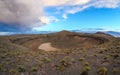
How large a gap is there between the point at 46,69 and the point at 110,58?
→ 8461 mm

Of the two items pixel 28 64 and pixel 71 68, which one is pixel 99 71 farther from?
pixel 28 64

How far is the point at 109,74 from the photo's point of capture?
58.2ft

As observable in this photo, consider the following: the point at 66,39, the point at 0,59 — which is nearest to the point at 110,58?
the point at 0,59

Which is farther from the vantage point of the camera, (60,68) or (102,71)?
(60,68)

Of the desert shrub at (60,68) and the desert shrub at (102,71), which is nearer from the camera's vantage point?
the desert shrub at (102,71)

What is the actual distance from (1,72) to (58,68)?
6.02 m

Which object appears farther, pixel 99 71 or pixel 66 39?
pixel 66 39

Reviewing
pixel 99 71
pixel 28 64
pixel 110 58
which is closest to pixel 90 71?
pixel 99 71

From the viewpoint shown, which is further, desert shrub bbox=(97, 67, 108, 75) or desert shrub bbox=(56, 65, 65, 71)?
desert shrub bbox=(56, 65, 65, 71)

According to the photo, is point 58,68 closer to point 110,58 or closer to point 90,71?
point 90,71

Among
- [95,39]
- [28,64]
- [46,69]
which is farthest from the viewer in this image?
[95,39]

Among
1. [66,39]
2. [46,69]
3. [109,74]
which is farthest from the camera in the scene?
[66,39]

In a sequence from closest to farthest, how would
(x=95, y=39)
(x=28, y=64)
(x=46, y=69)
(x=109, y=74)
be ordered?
1. (x=109, y=74)
2. (x=46, y=69)
3. (x=28, y=64)
4. (x=95, y=39)

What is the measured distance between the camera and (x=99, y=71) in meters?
18.7
